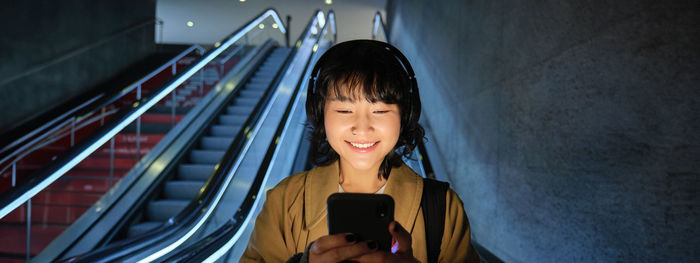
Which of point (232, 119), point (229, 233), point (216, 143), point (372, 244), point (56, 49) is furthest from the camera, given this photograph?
point (56, 49)

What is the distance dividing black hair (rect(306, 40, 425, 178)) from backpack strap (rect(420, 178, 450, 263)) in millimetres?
135

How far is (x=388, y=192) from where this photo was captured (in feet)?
3.41

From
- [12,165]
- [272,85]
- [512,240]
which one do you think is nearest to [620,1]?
[512,240]

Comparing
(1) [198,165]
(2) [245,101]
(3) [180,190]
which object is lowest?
(3) [180,190]

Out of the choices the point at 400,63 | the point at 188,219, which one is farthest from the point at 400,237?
the point at 188,219

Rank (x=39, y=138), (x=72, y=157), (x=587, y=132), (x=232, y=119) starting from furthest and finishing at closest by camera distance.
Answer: (x=232, y=119) → (x=39, y=138) → (x=72, y=157) → (x=587, y=132)

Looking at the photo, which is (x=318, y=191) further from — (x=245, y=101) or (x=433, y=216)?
(x=245, y=101)

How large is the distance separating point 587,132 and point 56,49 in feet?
29.0

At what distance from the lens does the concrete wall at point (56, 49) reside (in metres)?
6.29

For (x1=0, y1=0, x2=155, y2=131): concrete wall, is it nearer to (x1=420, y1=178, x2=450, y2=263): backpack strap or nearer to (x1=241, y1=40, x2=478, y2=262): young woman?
(x1=241, y1=40, x2=478, y2=262): young woman

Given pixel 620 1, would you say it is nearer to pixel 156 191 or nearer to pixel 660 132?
pixel 660 132

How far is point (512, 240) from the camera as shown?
2842 millimetres

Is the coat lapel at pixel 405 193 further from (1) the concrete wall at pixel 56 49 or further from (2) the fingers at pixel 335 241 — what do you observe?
(1) the concrete wall at pixel 56 49

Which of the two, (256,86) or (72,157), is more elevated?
(256,86)
